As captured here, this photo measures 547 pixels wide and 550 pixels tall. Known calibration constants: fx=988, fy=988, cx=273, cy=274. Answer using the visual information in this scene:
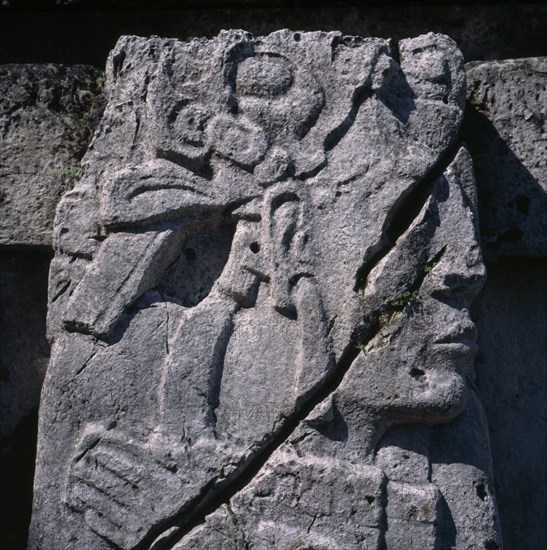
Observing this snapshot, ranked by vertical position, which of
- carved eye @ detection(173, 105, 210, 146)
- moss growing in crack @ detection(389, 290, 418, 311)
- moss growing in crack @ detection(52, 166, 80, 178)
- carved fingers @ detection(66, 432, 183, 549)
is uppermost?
carved eye @ detection(173, 105, 210, 146)

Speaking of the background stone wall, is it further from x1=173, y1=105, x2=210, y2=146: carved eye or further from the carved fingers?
the carved fingers

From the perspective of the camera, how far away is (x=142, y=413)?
2.77m

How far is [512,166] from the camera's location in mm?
3158

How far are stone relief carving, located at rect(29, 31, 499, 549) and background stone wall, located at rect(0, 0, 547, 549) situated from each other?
0.38 metres

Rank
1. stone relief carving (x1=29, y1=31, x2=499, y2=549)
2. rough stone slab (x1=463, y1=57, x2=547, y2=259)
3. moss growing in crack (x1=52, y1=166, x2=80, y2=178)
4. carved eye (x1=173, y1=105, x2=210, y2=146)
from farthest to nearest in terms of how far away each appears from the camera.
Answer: moss growing in crack (x1=52, y1=166, x2=80, y2=178) → rough stone slab (x1=463, y1=57, x2=547, y2=259) → carved eye (x1=173, y1=105, x2=210, y2=146) → stone relief carving (x1=29, y1=31, x2=499, y2=549)

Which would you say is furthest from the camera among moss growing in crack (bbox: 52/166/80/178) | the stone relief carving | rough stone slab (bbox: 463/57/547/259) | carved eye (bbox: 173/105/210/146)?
moss growing in crack (bbox: 52/166/80/178)

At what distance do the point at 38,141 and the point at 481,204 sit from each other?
Answer: 1.47 metres

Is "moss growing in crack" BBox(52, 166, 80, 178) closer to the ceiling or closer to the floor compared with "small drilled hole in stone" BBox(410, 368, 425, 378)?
closer to the ceiling

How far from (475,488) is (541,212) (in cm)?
95

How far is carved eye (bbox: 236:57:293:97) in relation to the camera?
2.81 meters

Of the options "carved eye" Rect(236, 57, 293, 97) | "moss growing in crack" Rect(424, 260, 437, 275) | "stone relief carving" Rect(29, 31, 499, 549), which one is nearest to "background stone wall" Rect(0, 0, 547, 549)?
"stone relief carving" Rect(29, 31, 499, 549)

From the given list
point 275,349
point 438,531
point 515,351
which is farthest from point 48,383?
point 515,351

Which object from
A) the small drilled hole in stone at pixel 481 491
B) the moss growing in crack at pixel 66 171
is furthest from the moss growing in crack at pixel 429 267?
the moss growing in crack at pixel 66 171

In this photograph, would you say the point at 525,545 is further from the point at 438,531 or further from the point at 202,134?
the point at 202,134
